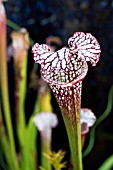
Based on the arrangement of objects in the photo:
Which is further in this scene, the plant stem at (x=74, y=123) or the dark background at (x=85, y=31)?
the dark background at (x=85, y=31)

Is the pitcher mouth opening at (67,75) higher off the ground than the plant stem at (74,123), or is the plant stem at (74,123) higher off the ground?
the pitcher mouth opening at (67,75)

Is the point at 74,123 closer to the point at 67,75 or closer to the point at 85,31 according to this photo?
the point at 67,75

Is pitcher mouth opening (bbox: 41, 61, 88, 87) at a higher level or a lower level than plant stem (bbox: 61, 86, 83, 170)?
higher

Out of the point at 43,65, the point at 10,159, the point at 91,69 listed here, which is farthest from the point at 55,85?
the point at 91,69

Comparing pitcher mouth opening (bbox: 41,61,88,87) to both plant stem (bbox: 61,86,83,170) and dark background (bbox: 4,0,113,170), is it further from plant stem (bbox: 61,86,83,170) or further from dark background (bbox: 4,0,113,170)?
dark background (bbox: 4,0,113,170)

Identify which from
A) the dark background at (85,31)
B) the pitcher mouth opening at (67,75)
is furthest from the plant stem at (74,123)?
the dark background at (85,31)

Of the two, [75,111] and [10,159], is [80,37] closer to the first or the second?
[75,111]

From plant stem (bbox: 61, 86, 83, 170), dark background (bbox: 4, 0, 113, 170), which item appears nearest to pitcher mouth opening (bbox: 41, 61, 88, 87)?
plant stem (bbox: 61, 86, 83, 170)

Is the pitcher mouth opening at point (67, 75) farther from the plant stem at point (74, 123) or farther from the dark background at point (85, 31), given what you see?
the dark background at point (85, 31)
